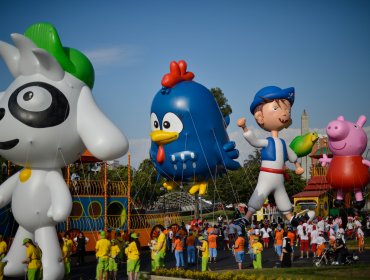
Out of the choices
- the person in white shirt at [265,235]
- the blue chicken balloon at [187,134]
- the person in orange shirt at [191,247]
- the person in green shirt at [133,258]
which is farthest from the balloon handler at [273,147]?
the person in white shirt at [265,235]

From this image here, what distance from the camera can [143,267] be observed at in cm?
2005

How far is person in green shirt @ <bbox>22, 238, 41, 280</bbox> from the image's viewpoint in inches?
524

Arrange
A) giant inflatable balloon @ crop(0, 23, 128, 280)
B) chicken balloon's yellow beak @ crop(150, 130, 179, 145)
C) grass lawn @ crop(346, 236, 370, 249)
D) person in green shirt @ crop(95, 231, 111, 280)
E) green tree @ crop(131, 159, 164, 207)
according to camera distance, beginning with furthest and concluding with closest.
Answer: green tree @ crop(131, 159, 164, 207)
grass lawn @ crop(346, 236, 370, 249)
chicken balloon's yellow beak @ crop(150, 130, 179, 145)
person in green shirt @ crop(95, 231, 111, 280)
giant inflatable balloon @ crop(0, 23, 128, 280)

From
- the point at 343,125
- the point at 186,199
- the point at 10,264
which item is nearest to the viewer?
the point at 10,264

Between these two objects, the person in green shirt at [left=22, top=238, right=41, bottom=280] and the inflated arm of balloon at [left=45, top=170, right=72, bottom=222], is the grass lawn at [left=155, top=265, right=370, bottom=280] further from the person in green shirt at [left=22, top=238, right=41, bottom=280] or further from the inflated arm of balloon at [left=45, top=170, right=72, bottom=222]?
the person in green shirt at [left=22, top=238, right=41, bottom=280]

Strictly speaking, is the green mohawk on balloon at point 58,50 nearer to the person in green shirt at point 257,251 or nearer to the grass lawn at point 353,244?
the person in green shirt at point 257,251

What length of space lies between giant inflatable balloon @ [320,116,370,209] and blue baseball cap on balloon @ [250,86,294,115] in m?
5.12

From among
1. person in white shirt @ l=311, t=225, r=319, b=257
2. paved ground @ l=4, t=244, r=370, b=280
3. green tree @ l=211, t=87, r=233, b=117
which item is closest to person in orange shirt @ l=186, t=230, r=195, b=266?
paved ground @ l=4, t=244, r=370, b=280

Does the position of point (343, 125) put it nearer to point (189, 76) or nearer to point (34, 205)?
point (189, 76)

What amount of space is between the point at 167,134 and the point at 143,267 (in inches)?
199

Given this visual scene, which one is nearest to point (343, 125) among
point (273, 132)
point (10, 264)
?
point (273, 132)


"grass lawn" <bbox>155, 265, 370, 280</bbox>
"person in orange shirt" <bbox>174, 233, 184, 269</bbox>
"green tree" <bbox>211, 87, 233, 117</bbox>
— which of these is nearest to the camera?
"grass lawn" <bbox>155, 265, 370, 280</bbox>

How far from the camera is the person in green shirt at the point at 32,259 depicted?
1332cm

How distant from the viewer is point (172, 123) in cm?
1750
